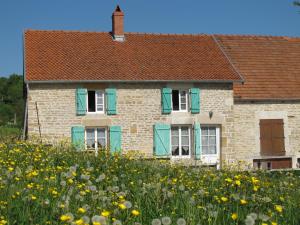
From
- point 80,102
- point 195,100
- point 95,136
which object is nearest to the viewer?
point 80,102

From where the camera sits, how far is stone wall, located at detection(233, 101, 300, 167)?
65.1ft

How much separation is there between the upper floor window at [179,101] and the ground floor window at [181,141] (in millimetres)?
781

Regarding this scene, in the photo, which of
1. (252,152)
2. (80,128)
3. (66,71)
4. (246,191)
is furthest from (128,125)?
(246,191)

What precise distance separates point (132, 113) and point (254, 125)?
5.26 m

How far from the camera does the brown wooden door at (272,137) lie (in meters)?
20.0

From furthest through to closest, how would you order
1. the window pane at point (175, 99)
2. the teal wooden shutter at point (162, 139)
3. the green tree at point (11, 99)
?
1. the green tree at point (11, 99)
2. the window pane at point (175, 99)
3. the teal wooden shutter at point (162, 139)

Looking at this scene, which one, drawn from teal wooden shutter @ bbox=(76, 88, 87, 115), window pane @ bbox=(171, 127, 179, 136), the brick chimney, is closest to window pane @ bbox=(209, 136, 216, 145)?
window pane @ bbox=(171, 127, 179, 136)

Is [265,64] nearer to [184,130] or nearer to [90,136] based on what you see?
[184,130]

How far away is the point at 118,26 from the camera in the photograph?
69.3 ft

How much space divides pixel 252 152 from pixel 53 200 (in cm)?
1595

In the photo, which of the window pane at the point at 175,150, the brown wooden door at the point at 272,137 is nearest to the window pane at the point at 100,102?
the window pane at the point at 175,150

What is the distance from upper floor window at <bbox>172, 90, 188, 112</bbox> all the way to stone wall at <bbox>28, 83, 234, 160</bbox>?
31 centimetres

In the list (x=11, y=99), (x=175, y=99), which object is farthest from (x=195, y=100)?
(x=11, y=99)

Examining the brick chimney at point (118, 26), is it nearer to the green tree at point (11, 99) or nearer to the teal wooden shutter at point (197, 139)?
the teal wooden shutter at point (197, 139)
